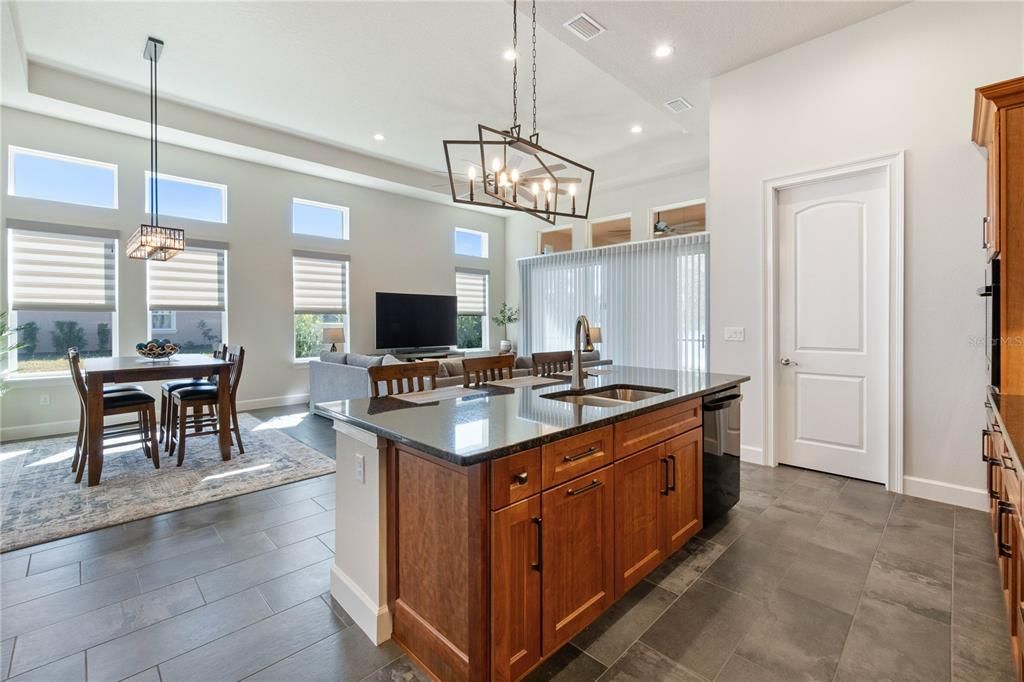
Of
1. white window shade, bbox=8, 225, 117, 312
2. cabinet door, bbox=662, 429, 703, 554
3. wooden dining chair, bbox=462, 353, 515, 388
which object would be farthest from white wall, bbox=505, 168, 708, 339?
white window shade, bbox=8, 225, 117, 312

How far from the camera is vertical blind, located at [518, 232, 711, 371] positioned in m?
6.39

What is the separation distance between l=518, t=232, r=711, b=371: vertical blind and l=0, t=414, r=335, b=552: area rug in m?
4.81

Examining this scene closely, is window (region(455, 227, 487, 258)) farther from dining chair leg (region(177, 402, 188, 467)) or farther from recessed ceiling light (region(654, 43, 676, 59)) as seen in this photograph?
dining chair leg (region(177, 402, 188, 467))

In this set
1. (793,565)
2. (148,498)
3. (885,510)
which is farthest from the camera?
(148,498)

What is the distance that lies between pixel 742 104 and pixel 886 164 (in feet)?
4.12

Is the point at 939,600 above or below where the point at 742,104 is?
below

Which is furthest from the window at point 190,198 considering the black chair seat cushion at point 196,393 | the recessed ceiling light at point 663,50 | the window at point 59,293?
the recessed ceiling light at point 663,50

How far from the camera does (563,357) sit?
356cm

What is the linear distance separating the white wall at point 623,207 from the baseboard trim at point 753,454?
4.16 metres

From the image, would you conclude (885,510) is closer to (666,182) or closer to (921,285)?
(921,285)

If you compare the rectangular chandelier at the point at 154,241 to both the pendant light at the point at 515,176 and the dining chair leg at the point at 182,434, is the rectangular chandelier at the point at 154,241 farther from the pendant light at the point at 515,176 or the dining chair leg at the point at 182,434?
the pendant light at the point at 515,176

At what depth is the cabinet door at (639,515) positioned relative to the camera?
189 centimetres

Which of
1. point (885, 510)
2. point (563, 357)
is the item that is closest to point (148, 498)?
point (563, 357)

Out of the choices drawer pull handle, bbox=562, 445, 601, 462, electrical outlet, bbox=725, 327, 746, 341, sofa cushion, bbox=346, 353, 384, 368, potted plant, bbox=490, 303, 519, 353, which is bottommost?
drawer pull handle, bbox=562, 445, 601, 462
